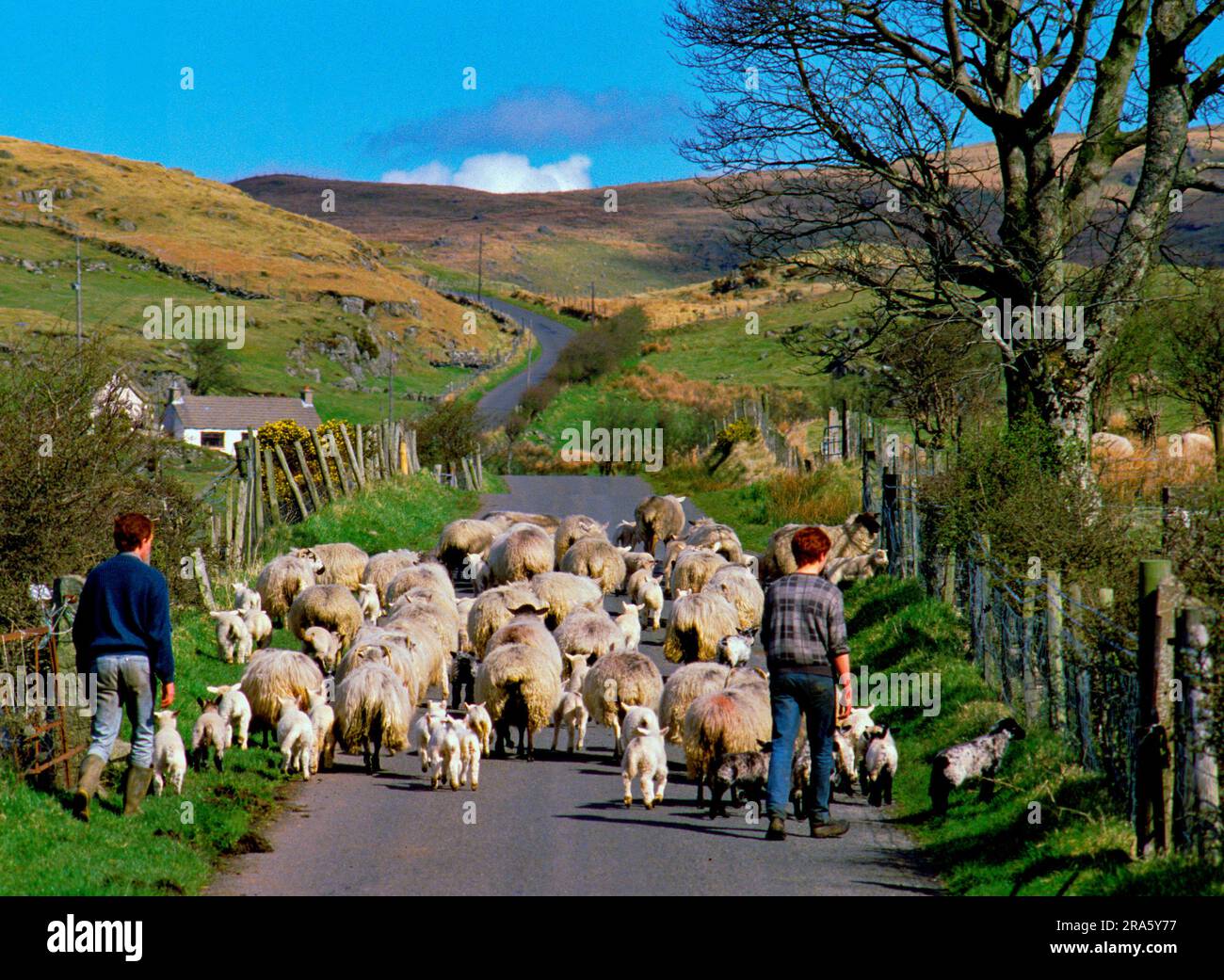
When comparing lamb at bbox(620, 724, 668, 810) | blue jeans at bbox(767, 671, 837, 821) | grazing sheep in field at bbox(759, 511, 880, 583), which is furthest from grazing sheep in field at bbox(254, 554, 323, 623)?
blue jeans at bbox(767, 671, 837, 821)

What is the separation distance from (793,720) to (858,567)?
12197 mm

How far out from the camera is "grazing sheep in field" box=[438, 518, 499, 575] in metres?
22.8

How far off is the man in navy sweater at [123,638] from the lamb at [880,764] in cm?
529

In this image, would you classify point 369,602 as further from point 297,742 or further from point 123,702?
point 123,702

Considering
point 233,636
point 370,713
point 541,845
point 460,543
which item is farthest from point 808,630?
point 460,543

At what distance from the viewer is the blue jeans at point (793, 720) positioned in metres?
9.27

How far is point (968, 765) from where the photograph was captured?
33.3ft

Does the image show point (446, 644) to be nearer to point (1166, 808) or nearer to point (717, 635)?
point (717, 635)

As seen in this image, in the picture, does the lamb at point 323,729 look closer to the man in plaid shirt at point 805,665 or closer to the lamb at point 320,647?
the lamb at point 320,647

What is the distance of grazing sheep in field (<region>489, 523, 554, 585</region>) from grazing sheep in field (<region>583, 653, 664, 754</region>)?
7104 millimetres

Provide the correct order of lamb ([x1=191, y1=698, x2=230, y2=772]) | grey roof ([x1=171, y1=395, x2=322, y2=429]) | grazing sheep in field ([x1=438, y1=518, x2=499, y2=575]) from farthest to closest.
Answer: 1. grey roof ([x1=171, y1=395, x2=322, y2=429])
2. grazing sheep in field ([x1=438, y1=518, x2=499, y2=575])
3. lamb ([x1=191, y1=698, x2=230, y2=772])

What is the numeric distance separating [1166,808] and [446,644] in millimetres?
9254

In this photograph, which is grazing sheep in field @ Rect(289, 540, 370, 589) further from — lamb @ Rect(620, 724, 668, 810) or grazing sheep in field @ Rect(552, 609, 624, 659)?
lamb @ Rect(620, 724, 668, 810)
